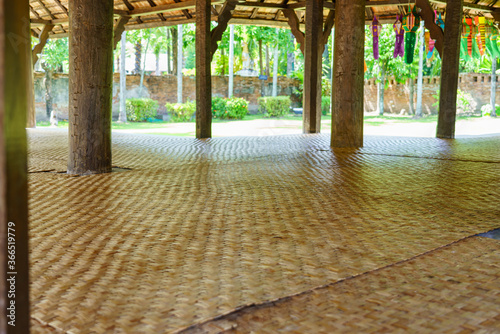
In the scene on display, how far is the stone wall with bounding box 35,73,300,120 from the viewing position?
16797 mm

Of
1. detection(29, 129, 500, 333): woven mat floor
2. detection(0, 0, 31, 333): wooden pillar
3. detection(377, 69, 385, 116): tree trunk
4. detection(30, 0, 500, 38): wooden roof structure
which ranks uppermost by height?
detection(30, 0, 500, 38): wooden roof structure

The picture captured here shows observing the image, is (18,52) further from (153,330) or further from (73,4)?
(73,4)

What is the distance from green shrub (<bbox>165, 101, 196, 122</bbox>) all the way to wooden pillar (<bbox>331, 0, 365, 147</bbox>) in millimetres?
13625

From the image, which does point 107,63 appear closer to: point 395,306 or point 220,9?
point 395,306

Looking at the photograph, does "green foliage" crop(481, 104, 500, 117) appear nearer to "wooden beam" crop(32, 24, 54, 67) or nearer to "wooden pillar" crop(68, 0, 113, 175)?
"wooden beam" crop(32, 24, 54, 67)

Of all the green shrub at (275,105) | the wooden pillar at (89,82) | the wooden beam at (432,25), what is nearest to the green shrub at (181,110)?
the green shrub at (275,105)

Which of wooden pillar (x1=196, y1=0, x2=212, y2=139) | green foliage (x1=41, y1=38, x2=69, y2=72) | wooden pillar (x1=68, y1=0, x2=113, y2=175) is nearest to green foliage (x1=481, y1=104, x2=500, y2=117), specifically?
green foliage (x1=41, y1=38, x2=69, y2=72)

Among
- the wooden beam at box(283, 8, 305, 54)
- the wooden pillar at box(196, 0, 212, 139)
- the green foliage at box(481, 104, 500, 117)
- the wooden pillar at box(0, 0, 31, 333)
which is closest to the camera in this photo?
the wooden pillar at box(0, 0, 31, 333)

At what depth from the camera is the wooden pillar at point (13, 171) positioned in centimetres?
62

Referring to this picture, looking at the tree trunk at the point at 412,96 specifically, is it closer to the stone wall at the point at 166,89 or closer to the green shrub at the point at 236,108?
the stone wall at the point at 166,89

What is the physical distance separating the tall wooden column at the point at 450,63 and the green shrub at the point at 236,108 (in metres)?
12.8

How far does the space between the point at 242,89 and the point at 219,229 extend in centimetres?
1862

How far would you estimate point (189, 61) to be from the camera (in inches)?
1250

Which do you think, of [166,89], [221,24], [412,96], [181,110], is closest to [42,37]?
[221,24]
